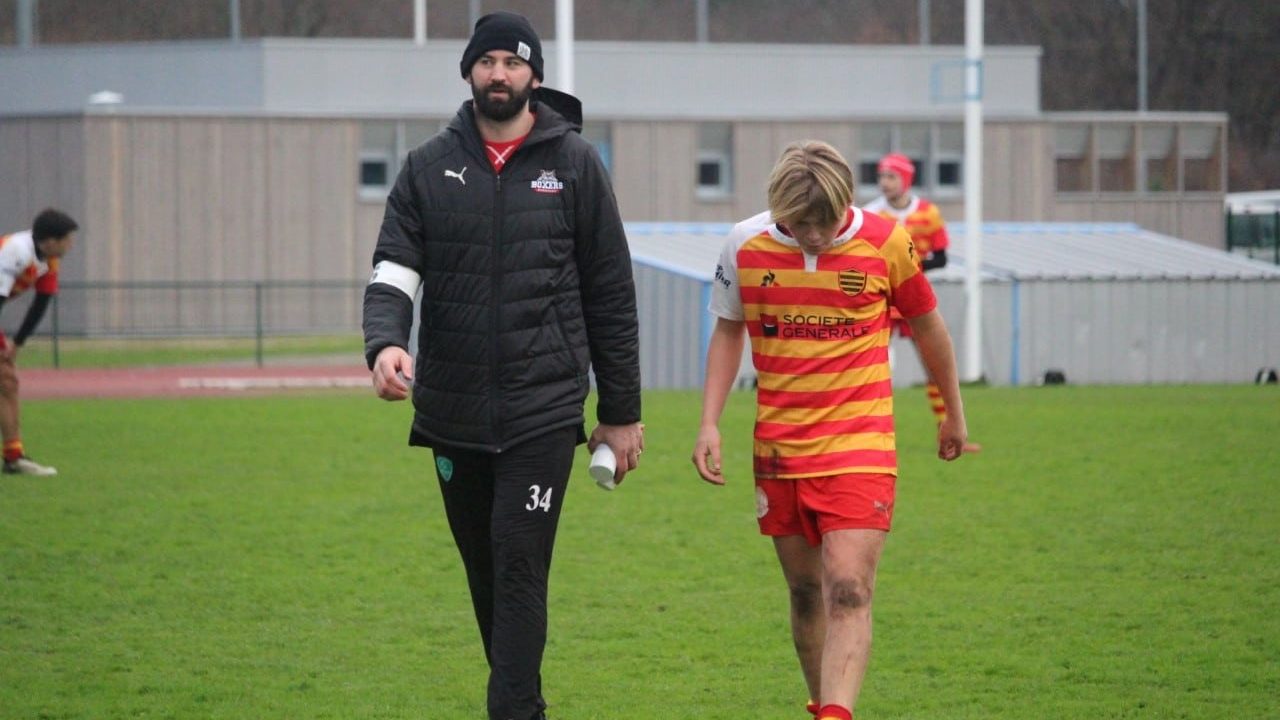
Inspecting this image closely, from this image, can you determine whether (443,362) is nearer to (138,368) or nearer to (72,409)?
(72,409)

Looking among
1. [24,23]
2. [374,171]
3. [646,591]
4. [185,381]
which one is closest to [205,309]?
[374,171]

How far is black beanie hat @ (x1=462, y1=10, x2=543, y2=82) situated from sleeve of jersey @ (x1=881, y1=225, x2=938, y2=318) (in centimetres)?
120

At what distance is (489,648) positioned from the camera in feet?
20.1

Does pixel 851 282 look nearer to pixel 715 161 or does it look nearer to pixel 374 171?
pixel 374 171

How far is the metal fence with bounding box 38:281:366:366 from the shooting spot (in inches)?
1310

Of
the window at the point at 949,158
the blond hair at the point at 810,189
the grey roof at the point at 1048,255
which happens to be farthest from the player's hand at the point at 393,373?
the window at the point at 949,158

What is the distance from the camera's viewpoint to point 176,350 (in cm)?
3272

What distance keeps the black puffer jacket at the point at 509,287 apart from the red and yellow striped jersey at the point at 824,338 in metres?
0.42

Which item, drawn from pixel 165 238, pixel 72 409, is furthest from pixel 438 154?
pixel 165 238

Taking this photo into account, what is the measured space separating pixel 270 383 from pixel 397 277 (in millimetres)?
21352

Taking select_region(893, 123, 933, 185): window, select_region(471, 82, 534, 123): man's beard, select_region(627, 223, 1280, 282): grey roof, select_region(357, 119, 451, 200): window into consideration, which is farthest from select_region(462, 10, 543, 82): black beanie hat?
select_region(893, 123, 933, 185): window

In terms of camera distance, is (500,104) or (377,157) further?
(377,157)

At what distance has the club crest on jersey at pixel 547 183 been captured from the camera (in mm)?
5852

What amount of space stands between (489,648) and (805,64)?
40.6 meters
